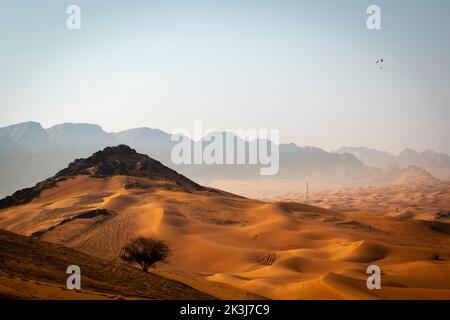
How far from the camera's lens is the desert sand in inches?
922

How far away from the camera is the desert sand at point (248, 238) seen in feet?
76.8

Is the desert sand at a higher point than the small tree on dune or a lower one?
lower

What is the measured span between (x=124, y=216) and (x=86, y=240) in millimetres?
8599

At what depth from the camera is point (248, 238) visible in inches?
1638

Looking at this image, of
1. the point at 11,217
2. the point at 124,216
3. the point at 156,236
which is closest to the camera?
the point at 156,236

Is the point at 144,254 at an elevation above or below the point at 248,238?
above

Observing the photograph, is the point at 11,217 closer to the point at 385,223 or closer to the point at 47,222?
the point at 47,222

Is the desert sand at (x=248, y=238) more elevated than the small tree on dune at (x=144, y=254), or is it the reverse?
the small tree on dune at (x=144, y=254)

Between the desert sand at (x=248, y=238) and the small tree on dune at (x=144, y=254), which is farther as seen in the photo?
the small tree on dune at (x=144, y=254)

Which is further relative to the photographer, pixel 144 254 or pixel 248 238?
pixel 248 238

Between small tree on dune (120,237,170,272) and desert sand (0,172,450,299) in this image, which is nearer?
desert sand (0,172,450,299)
